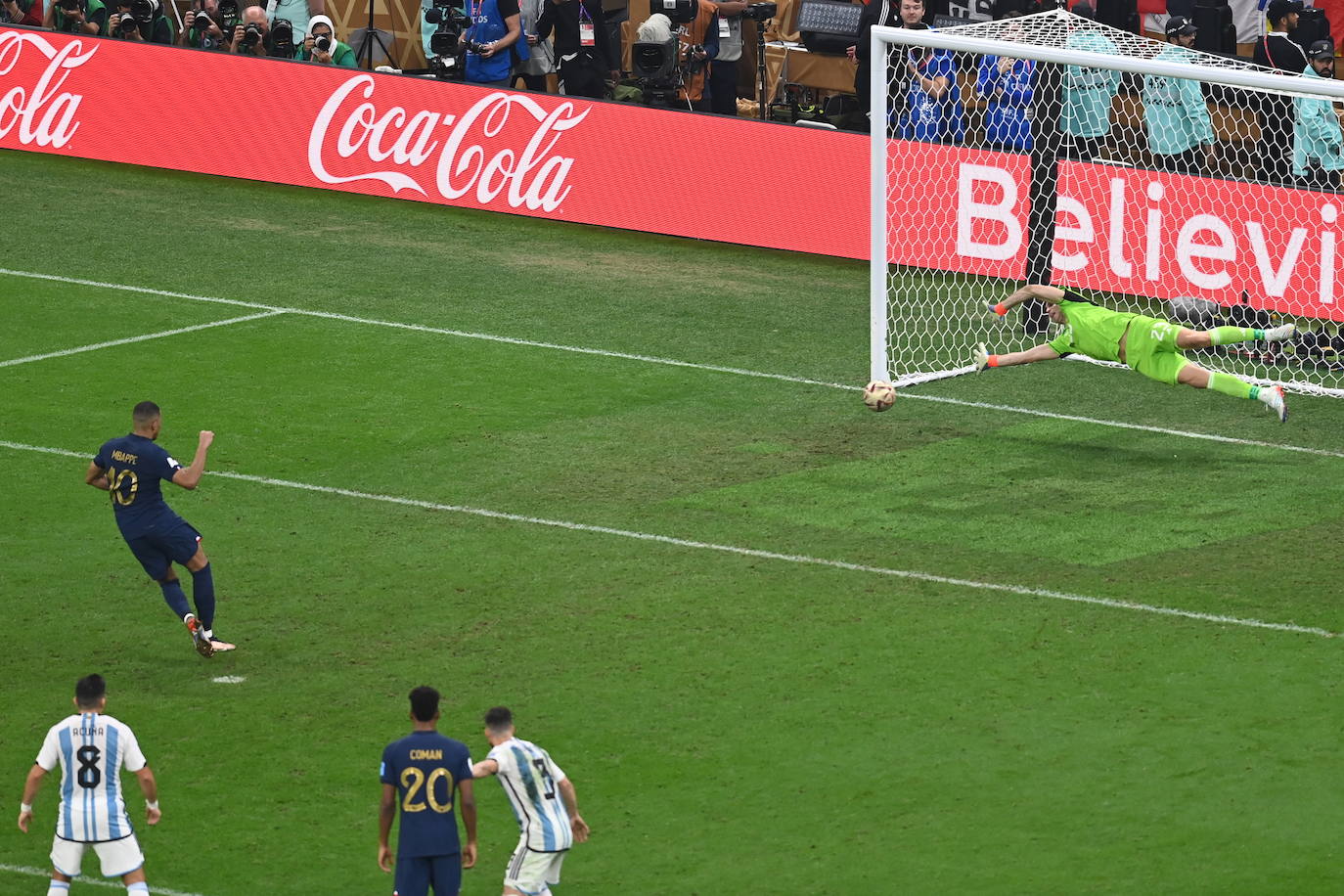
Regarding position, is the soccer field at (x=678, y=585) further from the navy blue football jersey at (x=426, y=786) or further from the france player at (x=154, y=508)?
the navy blue football jersey at (x=426, y=786)

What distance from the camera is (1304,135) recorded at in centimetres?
2259

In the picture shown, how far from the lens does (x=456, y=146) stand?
2817cm

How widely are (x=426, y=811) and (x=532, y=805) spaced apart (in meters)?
0.48

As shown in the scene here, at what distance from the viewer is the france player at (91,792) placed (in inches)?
420

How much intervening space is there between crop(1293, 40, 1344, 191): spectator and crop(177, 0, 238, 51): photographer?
1529 cm

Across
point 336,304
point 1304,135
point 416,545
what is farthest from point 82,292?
point 1304,135

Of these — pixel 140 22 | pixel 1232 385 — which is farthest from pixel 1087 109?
pixel 140 22

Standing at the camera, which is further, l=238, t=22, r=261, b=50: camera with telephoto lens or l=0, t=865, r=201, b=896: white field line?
l=238, t=22, r=261, b=50: camera with telephoto lens

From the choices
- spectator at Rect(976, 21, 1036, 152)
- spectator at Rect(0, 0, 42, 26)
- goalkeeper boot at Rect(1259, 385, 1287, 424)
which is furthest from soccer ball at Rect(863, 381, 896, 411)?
spectator at Rect(0, 0, 42, 26)

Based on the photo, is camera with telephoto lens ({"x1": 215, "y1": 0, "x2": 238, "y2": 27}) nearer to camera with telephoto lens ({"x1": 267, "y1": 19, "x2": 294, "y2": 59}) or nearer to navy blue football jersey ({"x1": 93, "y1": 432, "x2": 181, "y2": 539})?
camera with telephoto lens ({"x1": 267, "y1": 19, "x2": 294, "y2": 59})

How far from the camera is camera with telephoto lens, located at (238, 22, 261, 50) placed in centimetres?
3075

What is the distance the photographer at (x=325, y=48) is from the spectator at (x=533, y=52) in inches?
82.6

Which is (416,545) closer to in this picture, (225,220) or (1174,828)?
(1174,828)

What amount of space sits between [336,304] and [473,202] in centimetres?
445
